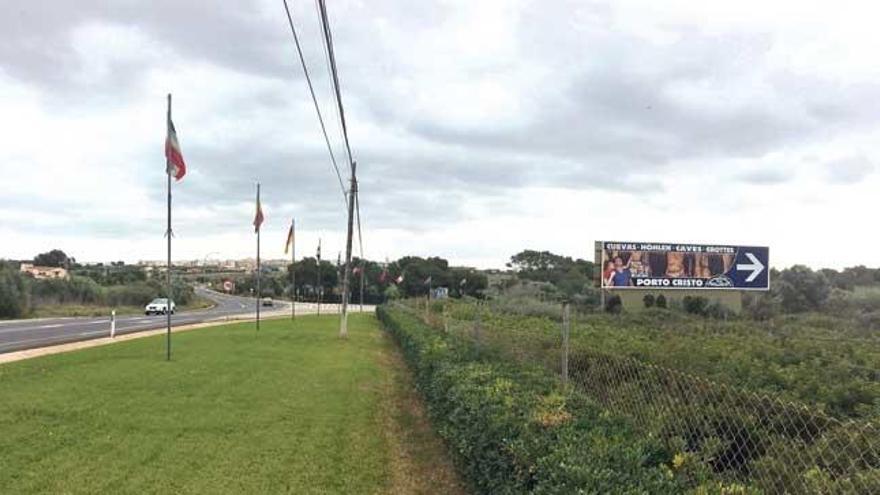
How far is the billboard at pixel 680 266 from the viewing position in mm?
47844

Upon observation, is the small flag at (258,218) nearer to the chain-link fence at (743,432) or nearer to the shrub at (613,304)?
the chain-link fence at (743,432)

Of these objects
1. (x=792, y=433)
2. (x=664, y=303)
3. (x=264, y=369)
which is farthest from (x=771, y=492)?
(x=664, y=303)

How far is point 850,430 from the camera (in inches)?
163

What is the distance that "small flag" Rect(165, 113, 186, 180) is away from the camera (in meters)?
14.7

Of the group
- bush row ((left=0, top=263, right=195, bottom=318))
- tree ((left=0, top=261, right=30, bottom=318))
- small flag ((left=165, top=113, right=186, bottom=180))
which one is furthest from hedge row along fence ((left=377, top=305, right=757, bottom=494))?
bush row ((left=0, top=263, right=195, bottom=318))

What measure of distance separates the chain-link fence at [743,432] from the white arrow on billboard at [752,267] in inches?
1851

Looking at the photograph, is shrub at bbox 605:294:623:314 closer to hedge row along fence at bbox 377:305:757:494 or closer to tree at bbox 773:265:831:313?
tree at bbox 773:265:831:313

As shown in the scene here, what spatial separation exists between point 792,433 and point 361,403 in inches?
279

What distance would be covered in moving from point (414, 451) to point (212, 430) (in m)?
2.31

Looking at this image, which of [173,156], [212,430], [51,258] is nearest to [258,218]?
[173,156]

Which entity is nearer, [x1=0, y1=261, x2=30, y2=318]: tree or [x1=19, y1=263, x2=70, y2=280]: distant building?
[x1=0, y1=261, x2=30, y2=318]: tree

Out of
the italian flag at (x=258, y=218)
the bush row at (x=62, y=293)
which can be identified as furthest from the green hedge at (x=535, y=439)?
the bush row at (x=62, y=293)

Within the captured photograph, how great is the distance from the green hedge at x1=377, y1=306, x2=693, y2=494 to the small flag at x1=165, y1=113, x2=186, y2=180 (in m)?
8.65

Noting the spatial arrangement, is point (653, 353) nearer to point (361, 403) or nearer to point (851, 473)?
point (361, 403)
